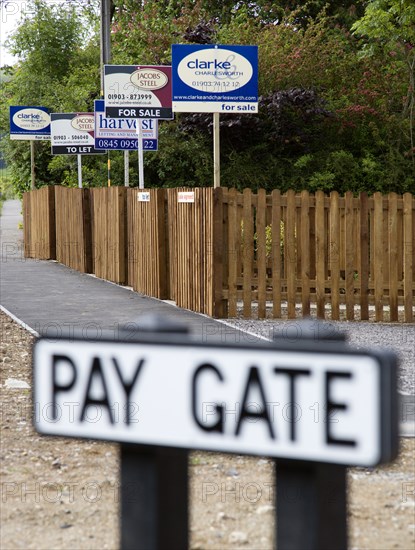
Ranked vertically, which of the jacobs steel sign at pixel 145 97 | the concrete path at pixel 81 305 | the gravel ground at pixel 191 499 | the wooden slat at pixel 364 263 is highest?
the jacobs steel sign at pixel 145 97

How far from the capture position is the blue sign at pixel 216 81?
1415cm

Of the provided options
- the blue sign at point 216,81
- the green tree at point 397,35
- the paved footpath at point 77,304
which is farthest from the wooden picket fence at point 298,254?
the green tree at point 397,35

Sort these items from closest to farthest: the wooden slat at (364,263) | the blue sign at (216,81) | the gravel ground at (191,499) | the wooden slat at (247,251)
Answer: the gravel ground at (191,499)
the wooden slat at (247,251)
the wooden slat at (364,263)
the blue sign at (216,81)

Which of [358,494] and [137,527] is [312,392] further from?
[358,494]

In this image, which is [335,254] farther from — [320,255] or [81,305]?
[81,305]

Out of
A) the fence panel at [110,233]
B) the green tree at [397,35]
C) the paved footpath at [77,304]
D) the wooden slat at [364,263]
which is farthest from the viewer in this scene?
the green tree at [397,35]

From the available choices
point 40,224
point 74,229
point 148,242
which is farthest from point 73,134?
point 148,242

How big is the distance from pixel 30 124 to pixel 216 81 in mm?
15207

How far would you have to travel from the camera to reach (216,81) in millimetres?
14148

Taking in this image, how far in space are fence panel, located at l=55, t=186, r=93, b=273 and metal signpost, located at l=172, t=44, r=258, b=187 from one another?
5.86m

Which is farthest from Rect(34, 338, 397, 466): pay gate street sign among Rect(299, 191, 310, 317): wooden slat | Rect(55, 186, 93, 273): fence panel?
Rect(55, 186, 93, 273): fence panel

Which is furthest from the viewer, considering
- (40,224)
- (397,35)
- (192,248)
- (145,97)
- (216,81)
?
(40,224)

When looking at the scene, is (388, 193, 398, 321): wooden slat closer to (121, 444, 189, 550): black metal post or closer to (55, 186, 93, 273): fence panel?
(55, 186, 93, 273): fence panel

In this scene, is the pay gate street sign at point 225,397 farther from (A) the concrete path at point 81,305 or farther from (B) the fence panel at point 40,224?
(B) the fence panel at point 40,224
